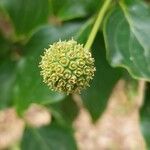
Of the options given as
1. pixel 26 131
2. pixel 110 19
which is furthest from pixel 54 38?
pixel 26 131

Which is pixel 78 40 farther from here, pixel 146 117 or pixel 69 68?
pixel 146 117

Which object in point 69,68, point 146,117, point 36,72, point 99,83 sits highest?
point 69,68

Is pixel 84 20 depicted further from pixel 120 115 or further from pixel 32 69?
pixel 120 115

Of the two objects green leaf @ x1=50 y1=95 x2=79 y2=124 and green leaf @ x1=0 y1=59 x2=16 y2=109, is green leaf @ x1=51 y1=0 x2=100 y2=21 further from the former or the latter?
green leaf @ x1=50 y1=95 x2=79 y2=124

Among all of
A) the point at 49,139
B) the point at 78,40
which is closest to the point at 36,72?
the point at 78,40

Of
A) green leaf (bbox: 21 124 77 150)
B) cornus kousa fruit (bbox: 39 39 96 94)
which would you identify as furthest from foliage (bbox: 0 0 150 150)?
cornus kousa fruit (bbox: 39 39 96 94)

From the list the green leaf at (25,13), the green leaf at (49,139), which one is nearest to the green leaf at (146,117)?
the green leaf at (49,139)
